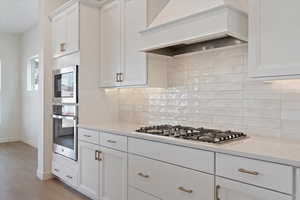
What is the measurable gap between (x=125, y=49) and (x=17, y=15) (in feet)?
11.8

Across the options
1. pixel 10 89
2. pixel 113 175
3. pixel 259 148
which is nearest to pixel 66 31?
pixel 113 175

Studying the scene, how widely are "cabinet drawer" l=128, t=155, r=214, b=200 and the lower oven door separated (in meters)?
1.09

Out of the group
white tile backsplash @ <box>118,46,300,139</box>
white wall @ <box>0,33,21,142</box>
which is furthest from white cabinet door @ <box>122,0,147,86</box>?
white wall @ <box>0,33,21,142</box>

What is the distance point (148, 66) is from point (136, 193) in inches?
49.2

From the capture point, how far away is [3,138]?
6.44 m

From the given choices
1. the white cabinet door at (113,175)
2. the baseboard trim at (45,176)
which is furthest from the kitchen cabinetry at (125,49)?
the baseboard trim at (45,176)

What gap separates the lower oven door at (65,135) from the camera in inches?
117

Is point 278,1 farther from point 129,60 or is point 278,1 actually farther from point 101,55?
point 101,55

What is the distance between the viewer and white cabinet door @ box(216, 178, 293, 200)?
1288 millimetres

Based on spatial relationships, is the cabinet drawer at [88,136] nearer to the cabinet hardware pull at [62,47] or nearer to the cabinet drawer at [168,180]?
the cabinet drawer at [168,180]

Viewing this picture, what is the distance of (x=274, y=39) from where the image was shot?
5.16ft

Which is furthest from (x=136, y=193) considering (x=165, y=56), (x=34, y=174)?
(x=34, y=174)

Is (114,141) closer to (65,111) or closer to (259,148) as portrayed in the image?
(65,111)

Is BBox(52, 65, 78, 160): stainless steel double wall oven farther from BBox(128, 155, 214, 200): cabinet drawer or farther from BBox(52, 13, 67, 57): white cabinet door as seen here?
BBox(128, 155, 214, 200): cabinet drawer
